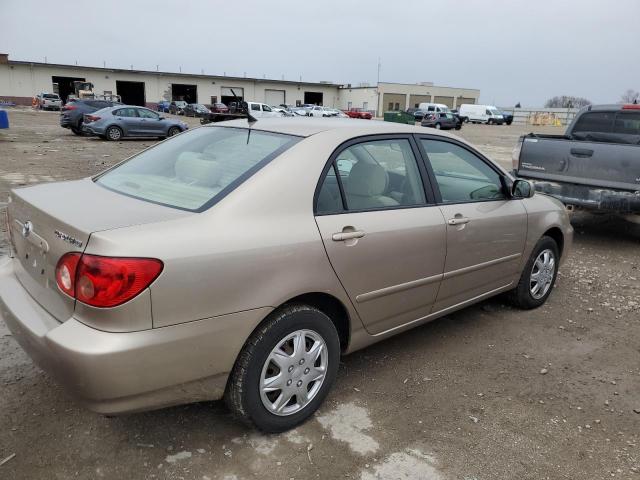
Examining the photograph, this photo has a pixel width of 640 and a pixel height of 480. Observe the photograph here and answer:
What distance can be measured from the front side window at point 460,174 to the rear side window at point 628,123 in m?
4.85

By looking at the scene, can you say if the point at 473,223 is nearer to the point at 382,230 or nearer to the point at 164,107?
the point at 382,230

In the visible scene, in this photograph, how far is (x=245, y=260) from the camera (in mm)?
2404

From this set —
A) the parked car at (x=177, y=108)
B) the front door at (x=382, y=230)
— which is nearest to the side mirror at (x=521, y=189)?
the front door at (x=382, y=230)

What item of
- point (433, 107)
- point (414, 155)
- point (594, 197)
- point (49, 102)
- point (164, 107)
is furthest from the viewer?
point (164, 107)

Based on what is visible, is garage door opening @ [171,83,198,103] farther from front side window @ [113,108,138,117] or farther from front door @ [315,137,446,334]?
front door @ [315,137,446,334]

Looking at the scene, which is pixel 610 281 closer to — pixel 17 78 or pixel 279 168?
pixel 279 168

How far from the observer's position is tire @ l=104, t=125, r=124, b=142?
20.5 metres

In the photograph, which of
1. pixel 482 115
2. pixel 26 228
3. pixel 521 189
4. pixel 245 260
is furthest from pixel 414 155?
pixel 482 115

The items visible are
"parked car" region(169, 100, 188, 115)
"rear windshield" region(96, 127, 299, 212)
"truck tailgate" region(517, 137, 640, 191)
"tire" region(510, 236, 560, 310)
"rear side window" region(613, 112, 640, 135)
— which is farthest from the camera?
"parked car" region(169, 100, 188, 115)

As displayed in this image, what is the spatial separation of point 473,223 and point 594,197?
378 cm

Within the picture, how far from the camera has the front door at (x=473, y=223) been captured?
3535 millimetres

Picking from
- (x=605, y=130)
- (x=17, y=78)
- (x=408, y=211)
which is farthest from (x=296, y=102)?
(x=408, y=211)

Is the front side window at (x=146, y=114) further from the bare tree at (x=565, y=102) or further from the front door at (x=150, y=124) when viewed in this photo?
the bare tree at (x=565, y=102)

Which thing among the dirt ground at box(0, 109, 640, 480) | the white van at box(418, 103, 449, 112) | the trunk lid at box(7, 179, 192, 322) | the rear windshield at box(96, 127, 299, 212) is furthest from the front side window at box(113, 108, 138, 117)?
the white van at box(418, 103, 449, 112)
